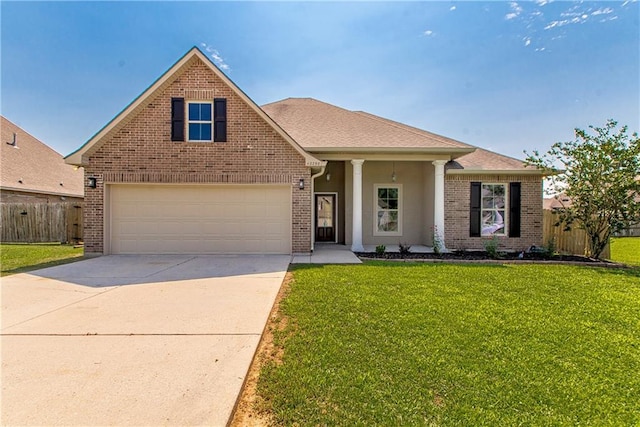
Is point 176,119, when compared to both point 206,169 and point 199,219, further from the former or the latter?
point 199,219

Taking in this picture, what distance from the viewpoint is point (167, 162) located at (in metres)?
9.32

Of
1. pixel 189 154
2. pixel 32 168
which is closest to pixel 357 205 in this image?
pixel 189 154

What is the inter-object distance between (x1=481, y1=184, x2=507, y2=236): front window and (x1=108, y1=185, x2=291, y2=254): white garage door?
23.8ft

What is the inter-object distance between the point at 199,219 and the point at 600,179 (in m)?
12.5

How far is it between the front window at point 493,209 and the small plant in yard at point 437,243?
2.01 meters

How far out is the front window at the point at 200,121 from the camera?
31.0ft

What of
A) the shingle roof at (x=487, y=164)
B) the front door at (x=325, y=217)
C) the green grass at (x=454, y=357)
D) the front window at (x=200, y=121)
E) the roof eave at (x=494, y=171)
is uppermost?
the front window at (x=200, y=121)

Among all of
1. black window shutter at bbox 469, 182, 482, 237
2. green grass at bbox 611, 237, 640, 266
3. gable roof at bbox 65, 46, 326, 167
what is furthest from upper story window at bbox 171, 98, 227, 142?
green grass at bbox 611, 237, 640, 266

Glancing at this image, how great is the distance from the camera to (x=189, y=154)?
30.7ft

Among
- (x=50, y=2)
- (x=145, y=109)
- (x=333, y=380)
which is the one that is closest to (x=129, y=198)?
(x=145, y=109)

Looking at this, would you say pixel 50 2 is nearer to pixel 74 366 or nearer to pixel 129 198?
pixel 129 198

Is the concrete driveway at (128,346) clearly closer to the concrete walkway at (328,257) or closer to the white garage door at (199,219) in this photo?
the concrete walkway at (328,257)

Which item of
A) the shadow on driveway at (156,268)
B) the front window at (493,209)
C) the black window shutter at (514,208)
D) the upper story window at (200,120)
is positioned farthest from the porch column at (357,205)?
the black window shutter at (514,208)

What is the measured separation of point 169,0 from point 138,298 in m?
10.2
